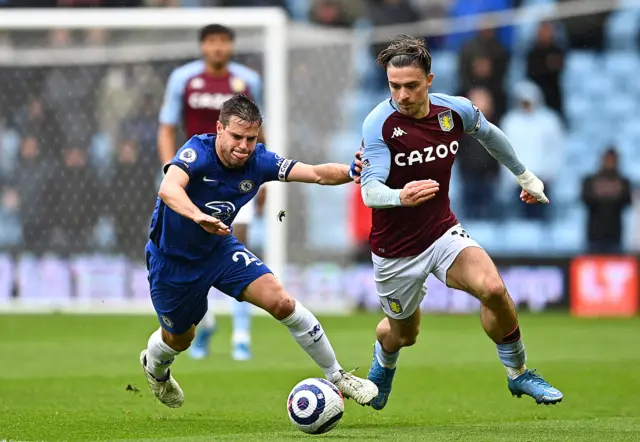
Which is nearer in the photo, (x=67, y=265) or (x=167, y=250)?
(x=167, y=250)

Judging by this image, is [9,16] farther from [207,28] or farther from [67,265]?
[207,28]

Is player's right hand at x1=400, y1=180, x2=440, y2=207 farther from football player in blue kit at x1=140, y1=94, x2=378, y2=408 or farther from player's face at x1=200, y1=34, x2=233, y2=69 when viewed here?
player's face at x1=200, y1=34, x2=233, y2=69

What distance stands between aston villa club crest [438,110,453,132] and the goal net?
896cm

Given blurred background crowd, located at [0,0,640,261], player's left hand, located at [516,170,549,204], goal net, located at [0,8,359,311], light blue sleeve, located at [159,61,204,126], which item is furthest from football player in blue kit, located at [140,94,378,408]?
blurred background crowd, located at [0,0,640,261]

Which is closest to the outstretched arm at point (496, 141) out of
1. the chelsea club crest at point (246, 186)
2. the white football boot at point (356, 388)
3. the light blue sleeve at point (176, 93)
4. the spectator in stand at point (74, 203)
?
Result: the chelsea club crest at point (246, 186)

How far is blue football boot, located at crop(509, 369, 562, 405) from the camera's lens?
7.54 m

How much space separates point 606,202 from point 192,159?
11.7 metres

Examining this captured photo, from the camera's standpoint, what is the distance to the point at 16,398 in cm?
902

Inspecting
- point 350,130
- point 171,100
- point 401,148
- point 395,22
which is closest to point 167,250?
point 401,148

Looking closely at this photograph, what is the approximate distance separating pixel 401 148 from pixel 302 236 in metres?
10.1

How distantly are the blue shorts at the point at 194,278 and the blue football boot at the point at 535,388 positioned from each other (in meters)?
1.74

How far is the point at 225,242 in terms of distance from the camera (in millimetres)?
8055

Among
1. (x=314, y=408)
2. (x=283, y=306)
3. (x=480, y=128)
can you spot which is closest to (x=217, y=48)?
(x=480, y=128)

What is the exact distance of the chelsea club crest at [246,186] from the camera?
786 cm
